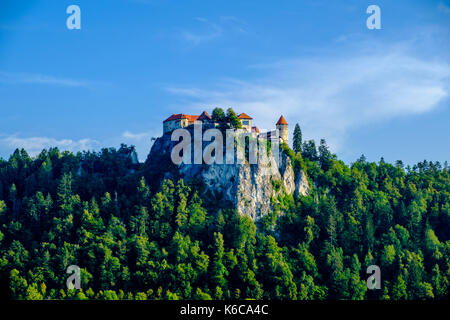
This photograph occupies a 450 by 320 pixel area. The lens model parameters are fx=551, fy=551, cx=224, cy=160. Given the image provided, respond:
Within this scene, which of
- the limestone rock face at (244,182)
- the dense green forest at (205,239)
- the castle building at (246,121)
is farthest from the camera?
the castle building at (246,121)

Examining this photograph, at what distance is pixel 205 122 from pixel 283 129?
12.9m

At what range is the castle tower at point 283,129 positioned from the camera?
3525 inches

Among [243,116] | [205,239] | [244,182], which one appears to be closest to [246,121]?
[243,116]

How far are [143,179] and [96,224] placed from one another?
1050 cm

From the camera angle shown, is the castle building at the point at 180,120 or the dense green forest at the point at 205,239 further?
the castle building at the point at 180,120

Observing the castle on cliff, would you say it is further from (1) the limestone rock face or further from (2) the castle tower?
(1) the limestone rock face

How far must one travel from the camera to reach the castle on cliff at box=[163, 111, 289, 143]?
86.7 metres

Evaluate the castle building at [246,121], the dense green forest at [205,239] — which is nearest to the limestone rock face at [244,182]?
the dense green forest at [205,239]

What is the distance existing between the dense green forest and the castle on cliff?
12.0 ft

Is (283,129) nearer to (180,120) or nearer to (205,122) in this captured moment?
(205,122)

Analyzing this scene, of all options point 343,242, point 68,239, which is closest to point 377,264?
point 343,242

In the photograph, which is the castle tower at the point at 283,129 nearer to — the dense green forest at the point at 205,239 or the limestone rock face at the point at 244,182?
the dense green forest at the point at 205,239

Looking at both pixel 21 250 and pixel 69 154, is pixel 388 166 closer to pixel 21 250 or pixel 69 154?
pixel 69 154

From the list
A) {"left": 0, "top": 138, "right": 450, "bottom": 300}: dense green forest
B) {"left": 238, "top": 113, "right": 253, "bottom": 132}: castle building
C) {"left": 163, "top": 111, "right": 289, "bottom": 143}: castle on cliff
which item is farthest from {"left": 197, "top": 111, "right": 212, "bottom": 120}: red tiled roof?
{"left": 0, "top": 138, "right": 450, "bottom": 300}: dense green forest
